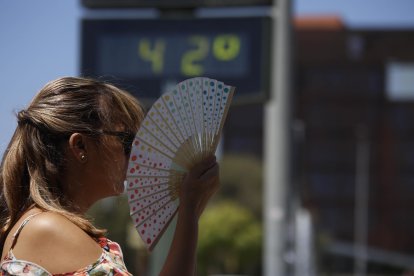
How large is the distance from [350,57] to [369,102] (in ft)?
11.0

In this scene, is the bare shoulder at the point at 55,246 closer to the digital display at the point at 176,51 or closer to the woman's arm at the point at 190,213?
the woman's arm at the point at 190,213

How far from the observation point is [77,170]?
1.82 meters

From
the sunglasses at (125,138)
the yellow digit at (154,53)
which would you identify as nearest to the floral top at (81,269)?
the sunglasses at (125,138)

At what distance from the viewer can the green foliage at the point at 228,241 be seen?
43.5m

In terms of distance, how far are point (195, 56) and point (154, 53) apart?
278 millimetres

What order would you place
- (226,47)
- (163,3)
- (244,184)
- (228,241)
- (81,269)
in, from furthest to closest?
1. (244,184)
2. (228,241)
3. (163,3)
4. (226,47)
5. (81,269)

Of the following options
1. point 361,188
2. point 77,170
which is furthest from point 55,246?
point 361,188

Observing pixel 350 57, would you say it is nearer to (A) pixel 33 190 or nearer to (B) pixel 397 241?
(B) pixel 397 241

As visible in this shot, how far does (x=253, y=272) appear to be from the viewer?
5069 cm

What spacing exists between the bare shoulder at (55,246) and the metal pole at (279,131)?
4.97m

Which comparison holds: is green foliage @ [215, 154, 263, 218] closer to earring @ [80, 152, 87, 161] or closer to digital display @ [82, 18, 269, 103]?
digital display @ [82, 18, 269, 103]

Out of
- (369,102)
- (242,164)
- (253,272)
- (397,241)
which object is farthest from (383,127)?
(253,272)

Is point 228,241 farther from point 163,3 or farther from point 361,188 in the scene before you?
point 163,3

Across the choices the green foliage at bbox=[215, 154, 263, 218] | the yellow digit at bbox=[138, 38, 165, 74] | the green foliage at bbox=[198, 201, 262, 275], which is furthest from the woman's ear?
the green foliage at bbox=[215, 154, 263, 218]
